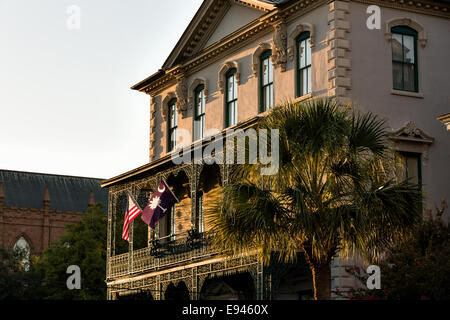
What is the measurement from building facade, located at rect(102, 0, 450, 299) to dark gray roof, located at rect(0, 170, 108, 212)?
50.5m

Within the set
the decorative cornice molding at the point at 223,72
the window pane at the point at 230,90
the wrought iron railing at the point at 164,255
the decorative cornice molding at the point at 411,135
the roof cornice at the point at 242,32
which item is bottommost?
the wrought iron railing at the point at 164,255

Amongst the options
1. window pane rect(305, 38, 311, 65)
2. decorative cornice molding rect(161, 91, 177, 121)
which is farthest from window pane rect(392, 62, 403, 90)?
decorative cornice molding rect(161, 91, 177, 121)

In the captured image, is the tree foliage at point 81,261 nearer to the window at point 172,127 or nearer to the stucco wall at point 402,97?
the window at point 172,127

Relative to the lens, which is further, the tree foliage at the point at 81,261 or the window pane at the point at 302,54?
the tree foliage at the point at 81,261

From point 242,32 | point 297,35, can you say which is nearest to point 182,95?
point 242,32

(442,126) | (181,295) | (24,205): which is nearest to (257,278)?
(442,126)

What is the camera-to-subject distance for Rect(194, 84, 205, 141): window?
1425 inches

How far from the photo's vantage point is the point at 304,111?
2261 cm

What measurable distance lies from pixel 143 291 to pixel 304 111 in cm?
1465

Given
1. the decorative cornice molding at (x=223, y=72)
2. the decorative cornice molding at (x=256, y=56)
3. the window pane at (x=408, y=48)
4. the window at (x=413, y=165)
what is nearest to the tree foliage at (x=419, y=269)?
the window at (x=413, y=165)

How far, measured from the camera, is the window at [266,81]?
32.1 meters

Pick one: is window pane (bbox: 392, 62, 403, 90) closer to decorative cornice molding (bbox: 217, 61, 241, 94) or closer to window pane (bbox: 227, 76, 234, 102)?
decorative cornice molding (bbox: 217, 61, 241, 94)

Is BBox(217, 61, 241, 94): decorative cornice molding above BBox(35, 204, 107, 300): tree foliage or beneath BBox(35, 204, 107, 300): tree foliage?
above
